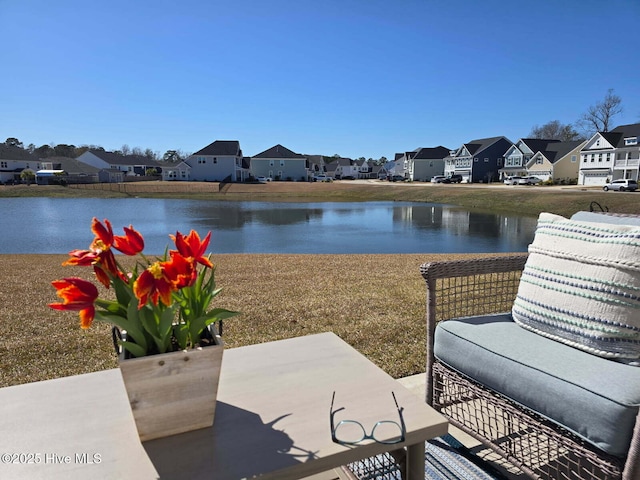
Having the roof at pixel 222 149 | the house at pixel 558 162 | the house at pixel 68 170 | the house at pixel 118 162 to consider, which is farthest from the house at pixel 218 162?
the house at pixel 558 162

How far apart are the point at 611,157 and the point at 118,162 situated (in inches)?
2335

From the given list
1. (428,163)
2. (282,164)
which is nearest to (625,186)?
(428,163)

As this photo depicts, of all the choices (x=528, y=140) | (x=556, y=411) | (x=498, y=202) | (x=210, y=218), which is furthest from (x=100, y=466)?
(x=528, y=140)

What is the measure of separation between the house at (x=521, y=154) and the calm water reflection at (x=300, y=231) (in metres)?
24.1

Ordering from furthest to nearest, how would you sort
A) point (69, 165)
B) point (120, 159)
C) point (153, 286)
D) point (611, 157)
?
1. point (120, 159)
2. point (69, 165)
3. point (611, 157)
4. point (153, 286)

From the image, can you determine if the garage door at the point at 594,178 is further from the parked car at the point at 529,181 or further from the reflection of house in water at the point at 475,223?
the reflection of house in water at the point at 475,223

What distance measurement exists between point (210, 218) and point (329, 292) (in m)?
17.2

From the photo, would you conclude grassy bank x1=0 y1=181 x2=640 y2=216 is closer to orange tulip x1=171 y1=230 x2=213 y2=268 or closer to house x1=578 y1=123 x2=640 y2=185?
house x1=578 y1=123 x2=640 y2=185

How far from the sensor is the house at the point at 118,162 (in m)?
57.0

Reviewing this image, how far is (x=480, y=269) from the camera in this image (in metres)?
2.10

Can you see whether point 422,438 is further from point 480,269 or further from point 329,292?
point 329,292

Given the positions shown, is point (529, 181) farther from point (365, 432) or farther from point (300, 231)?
point (365, 432)

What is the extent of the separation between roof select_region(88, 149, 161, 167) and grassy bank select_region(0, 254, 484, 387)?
59226mm

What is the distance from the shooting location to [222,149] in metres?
46.7
